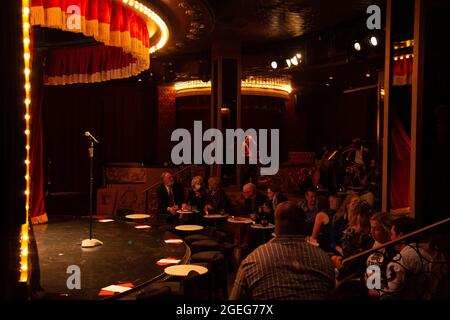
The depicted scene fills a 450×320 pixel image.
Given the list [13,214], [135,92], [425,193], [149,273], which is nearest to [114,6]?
[149,273]

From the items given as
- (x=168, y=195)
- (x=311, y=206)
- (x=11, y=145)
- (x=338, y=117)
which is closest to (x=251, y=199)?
(x=311, y=206)

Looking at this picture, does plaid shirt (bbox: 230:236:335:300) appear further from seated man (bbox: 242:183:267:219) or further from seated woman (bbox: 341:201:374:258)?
seated man (bbox: 242:183:267:219)

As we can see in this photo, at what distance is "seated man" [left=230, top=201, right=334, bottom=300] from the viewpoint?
2.46 metres

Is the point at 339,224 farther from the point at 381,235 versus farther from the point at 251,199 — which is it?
the point at 251,199

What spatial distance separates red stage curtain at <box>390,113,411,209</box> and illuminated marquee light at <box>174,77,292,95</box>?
8.61 meters

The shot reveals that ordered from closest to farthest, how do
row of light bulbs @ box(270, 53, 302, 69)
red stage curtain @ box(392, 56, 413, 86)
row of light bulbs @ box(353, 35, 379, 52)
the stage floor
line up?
1. the stage floor
2. row of light bulbs @ box(353, 35, 379, 52)
3. red stage curtain @ box(392, 56, 413, 86)
4. row of light bulbs @ box(270, 53, 302, 69)

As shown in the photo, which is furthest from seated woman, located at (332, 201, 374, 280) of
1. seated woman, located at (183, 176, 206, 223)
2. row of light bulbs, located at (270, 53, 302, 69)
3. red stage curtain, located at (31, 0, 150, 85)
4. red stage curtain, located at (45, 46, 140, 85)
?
row of light bulbs, located at (270, 53, 302, 69)

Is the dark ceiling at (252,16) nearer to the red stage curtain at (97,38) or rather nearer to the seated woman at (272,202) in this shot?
the red stage curtain at (97,38)

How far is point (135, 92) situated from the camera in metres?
14.3

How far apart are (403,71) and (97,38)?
6.07 meters

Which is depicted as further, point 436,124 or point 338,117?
point 338,117

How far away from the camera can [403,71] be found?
8.62 m

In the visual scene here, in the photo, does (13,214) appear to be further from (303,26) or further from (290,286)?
(303,26)

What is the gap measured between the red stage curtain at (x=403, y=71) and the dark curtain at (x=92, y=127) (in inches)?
325
